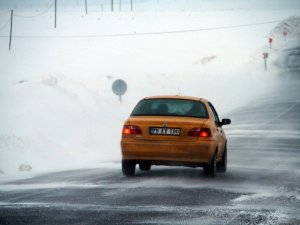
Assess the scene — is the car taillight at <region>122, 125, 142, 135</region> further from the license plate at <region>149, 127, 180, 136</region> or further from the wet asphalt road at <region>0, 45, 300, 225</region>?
the wet asphalt road at <region>0, 45, 300, 225</region>

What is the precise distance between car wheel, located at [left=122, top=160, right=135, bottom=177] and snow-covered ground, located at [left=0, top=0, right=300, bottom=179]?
3.88m

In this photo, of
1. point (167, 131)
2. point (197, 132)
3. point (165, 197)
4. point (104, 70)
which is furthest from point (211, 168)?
point (104, 70)

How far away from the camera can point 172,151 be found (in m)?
12.5

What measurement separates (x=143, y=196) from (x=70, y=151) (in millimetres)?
14384

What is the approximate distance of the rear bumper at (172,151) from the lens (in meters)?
12.5

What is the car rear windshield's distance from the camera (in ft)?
43.2

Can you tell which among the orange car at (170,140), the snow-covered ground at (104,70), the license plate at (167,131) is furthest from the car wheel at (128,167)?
the snow-covered ground at (104,70)

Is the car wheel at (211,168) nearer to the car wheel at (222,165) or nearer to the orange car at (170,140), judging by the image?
the orange car at (170,140)

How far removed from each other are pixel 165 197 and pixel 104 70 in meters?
53.6

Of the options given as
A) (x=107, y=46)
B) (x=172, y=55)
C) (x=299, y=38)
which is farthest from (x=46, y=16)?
(x=299, y=38)

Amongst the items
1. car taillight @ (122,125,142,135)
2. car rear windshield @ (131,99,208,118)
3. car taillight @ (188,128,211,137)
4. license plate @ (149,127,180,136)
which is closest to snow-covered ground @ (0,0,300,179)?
car rear windshield @ (131,99,208,118)

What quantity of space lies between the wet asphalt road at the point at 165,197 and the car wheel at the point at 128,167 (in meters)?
0.17

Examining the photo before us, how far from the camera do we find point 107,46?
80.4m

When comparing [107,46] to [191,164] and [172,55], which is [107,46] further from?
[191,164]
